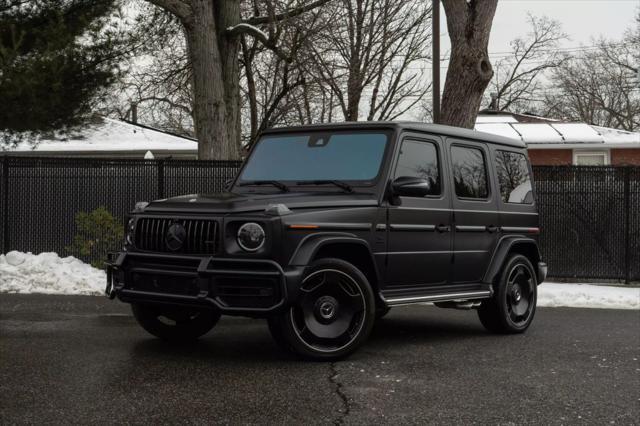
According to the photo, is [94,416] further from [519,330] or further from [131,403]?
[519,330]

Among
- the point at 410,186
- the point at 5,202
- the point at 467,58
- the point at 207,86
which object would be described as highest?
the point at 467,58

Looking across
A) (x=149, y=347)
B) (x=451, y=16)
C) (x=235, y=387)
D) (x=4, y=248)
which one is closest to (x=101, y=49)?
(x=4, y=248)

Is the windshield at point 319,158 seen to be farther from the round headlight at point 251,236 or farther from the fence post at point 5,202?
the fence post at point 5,202

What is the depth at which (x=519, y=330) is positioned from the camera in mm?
9164

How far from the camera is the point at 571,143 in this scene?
3359 cm

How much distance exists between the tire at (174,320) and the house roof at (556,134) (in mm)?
24823

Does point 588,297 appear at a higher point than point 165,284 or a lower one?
lower

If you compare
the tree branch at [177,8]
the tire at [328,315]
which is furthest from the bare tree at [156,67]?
the tire at [328,315]

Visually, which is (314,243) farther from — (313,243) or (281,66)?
(281,66)

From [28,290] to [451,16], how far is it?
8.44 meters

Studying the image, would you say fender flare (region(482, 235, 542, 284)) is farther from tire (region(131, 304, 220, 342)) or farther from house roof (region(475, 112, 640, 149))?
house roof (region(475, 112, 640, 149))

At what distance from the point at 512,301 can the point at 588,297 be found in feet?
14.2

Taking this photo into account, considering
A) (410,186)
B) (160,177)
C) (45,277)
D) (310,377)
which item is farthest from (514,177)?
(160,177)

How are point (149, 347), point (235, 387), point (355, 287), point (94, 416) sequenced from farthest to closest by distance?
point (149, 347) → point (355, 287) → point (235, 387) → point (94, 416)
